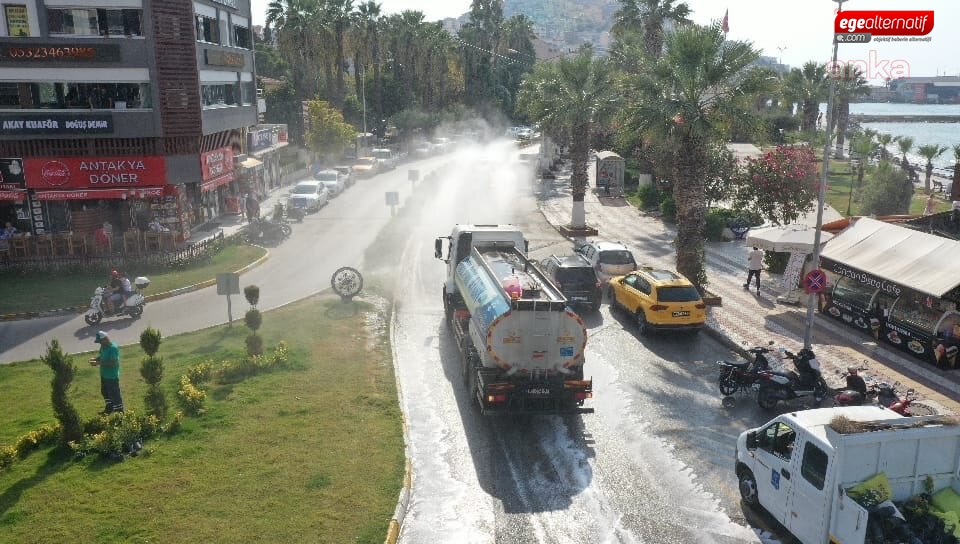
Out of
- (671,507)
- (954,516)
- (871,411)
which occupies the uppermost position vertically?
(871,411)

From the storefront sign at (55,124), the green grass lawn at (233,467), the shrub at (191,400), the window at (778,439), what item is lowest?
the green grass lawn at (233,467)

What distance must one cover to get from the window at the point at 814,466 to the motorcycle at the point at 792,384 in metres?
6.06

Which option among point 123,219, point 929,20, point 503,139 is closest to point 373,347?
point 929,20

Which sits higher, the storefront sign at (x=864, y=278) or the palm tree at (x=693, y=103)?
the palm tree at (x=693, y=103)

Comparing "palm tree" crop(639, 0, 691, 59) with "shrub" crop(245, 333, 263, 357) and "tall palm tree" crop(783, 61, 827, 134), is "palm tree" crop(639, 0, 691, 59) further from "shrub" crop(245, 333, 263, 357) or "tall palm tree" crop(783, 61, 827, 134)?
"shrub" crop(245, 333, 263, 357)

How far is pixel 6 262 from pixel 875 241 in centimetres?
3172

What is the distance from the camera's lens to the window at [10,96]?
105 feet

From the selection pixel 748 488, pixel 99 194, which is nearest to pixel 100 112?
pixel 99 194

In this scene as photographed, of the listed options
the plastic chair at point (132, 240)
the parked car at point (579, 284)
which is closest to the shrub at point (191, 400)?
the parked car at point (579, 284)

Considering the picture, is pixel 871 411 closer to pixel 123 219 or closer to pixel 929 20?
pixel 929 20

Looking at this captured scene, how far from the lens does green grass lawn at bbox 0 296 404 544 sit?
1120 cm

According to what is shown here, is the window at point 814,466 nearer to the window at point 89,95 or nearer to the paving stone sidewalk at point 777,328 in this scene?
the paving stone sidewalk at point 777,328

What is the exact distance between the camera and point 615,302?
80.9 ft

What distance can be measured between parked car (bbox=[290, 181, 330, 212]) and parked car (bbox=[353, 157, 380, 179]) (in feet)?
47.3
